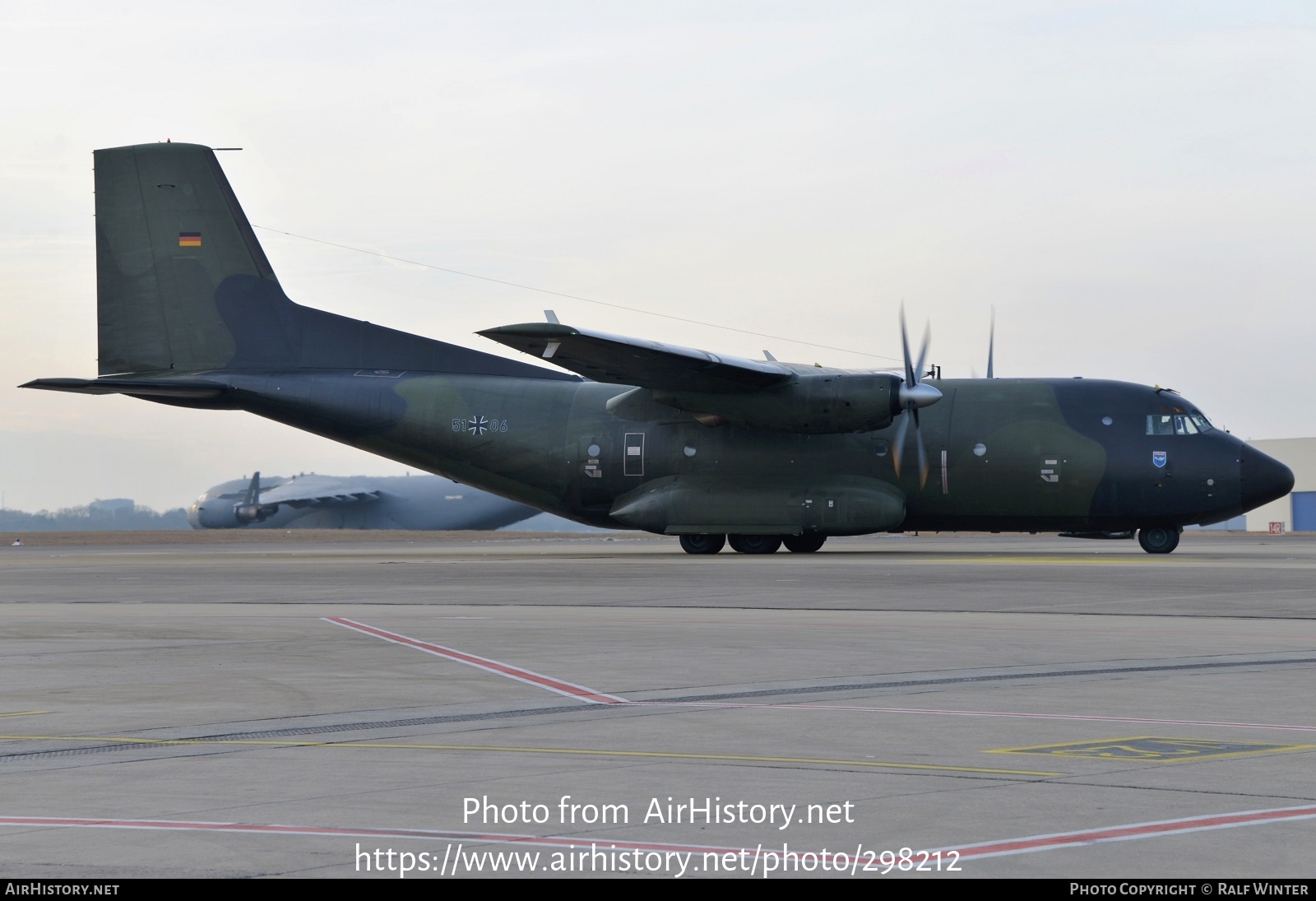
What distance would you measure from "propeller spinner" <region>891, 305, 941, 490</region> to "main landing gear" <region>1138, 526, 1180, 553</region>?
21.7 ft

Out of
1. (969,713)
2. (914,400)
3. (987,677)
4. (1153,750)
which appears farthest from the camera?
(914,400)

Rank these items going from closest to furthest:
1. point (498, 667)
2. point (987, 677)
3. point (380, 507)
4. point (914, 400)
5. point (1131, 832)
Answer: point (1131, 832), point (987, 677), point (498, 667), point (914, 400), point (380, 507)

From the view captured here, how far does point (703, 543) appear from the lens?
39188 mm

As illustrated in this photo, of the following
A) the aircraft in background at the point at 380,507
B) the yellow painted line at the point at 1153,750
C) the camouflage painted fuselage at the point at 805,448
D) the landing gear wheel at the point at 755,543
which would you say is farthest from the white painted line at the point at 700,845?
the aircraft in background at the point at 380,507

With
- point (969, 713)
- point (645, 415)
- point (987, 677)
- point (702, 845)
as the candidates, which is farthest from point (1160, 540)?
point (702, 845)

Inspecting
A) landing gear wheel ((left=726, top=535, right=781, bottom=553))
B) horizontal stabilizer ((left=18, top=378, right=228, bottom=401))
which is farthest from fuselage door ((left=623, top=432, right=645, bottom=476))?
horizontal stabilizer ((left=18, top=378, right=228, bottom=401))

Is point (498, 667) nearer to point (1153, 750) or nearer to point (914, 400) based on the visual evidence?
point (1153, 750)

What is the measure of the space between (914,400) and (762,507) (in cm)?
541

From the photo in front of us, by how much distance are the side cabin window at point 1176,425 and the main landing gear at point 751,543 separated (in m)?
9.52

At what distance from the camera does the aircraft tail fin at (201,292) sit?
41.7 m

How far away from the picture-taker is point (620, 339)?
33719 millimetres

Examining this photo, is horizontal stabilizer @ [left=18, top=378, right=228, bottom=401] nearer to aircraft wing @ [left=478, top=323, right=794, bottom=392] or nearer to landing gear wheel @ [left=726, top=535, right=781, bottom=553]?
aircraft wing @ [left=478, top=323, right=794, bottom=392]

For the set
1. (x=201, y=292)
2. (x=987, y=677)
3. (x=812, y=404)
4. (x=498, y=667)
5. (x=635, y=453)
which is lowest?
(x=498, y=667)

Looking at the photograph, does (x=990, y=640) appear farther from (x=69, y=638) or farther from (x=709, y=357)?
(x=709, y=357)
